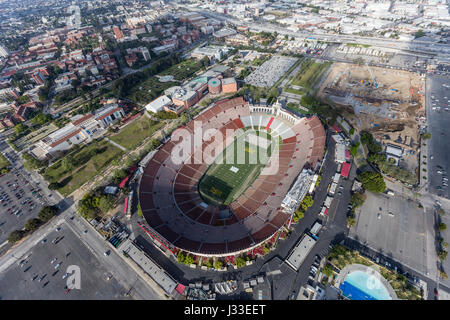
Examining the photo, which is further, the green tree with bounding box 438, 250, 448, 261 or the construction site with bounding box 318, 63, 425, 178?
the construction site with bounding box 318, 63, 425, 178

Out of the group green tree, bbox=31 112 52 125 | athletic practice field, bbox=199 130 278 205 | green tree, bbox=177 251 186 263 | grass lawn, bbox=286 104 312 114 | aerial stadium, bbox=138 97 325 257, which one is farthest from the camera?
green tree, bbox=31 112 52 125

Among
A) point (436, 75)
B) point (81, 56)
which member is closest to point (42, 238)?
point (81, 56)

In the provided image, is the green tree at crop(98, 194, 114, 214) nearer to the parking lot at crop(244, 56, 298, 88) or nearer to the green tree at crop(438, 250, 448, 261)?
the green tree at crop(438, 250, 448, 261)

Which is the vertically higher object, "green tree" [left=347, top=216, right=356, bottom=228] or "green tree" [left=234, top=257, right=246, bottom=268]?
"green tree" [left=347, top=216, right=356, bottom=228]

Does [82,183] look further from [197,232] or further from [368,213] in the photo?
[368,213]

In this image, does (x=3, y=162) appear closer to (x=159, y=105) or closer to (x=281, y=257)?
(x=159, y=105)

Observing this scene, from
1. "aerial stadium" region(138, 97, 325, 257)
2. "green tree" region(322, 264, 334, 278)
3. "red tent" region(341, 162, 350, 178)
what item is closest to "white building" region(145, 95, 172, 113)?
"aerial stadium" region(138, 97, 325, 257)

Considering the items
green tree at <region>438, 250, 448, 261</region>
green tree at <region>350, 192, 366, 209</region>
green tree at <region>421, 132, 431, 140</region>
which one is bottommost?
green tree at <region>438, 250, 448, 261</region>
